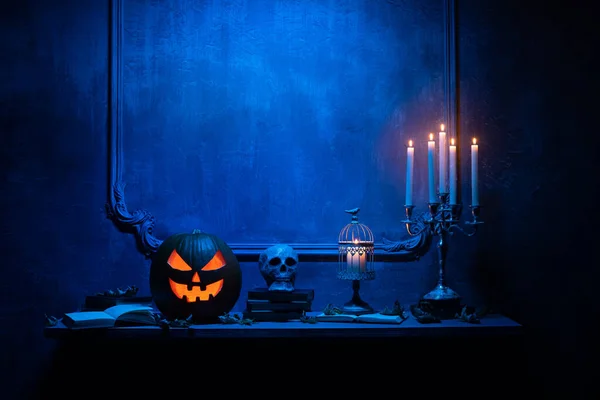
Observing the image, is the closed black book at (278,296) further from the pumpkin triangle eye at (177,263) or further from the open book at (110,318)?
the open book at (110,318)

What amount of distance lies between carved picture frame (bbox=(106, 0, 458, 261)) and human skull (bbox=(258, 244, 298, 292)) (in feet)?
0.76

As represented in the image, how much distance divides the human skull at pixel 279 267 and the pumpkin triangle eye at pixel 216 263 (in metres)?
0.20

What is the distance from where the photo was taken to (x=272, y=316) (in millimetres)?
2416

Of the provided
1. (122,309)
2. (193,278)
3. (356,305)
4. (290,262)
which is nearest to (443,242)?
(356,305)

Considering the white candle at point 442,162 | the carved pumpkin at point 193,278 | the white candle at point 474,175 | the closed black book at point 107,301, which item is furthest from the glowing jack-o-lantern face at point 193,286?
the white candle at point 474,175

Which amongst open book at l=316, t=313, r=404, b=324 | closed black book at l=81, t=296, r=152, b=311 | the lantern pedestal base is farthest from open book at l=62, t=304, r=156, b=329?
the lantern pedestal base

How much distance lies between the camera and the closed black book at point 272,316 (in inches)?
95.0

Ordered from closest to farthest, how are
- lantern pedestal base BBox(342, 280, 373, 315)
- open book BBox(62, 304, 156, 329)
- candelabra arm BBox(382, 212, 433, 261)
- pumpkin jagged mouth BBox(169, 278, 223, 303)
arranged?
open book BBox(62, 304, 156, 329), pumpkin jagged mouth BBox(169, 278, 223, 303), lantern pedestal base BBox(342, 280, 373, 315), candelabra arm BBox(382, 212, 433, 261)

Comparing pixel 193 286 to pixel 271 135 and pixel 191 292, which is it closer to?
pixel 191 292

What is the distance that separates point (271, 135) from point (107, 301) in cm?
101

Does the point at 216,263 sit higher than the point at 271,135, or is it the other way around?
the point at 271,135

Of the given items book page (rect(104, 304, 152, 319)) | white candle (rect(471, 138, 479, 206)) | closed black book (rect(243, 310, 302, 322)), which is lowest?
closed black book (rect(243, 310, 302, 322))

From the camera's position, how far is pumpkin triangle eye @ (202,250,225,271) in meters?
2.38

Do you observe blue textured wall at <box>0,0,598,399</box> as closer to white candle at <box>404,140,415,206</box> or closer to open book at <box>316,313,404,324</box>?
white candle at <box>404,140,415,206</box>
